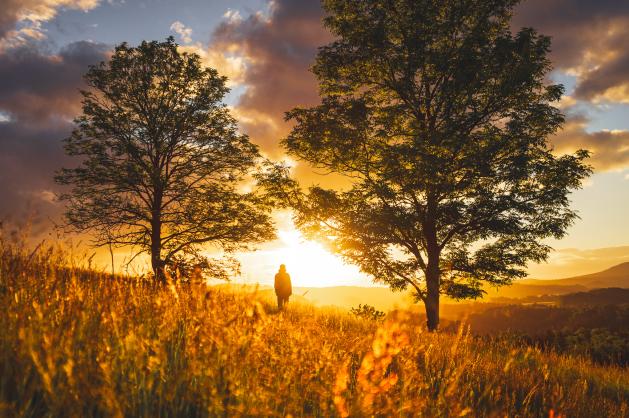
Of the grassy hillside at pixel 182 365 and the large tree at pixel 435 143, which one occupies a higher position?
the large tree at pixel 435 143

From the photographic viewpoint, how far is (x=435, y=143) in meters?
12.9

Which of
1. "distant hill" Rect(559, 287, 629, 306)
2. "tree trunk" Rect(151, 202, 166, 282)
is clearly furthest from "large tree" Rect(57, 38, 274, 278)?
"distant hill" Rect(559, 287, 629, 306)

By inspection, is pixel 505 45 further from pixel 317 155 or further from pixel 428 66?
pixel 317 155

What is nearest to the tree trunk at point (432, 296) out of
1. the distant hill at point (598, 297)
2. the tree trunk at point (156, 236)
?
the tree trunk at point (156, 236)

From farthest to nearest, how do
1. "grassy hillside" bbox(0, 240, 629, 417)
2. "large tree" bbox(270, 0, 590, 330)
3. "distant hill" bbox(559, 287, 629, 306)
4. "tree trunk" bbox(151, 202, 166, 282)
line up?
"distant hill" bbox(559, 287, 629, 306), "tree trunk" bbox(151, 202, 166, 282), "large tree" bbox(270, 0, 590, 330), "grassy hillside" bbox(0, 240, 629, 417)

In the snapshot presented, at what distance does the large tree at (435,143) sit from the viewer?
13500 mm

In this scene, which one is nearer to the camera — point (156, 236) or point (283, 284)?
point (283, 284)

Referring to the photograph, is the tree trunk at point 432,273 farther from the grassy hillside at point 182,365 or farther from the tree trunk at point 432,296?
the grassy hillside at point 182,365

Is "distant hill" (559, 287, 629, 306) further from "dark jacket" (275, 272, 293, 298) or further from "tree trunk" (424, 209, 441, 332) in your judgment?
"dark jacket" (275, 272, 293, 298)

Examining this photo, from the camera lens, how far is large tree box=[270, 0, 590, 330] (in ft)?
44.3

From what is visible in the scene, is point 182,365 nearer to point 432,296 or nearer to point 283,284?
point 283,284

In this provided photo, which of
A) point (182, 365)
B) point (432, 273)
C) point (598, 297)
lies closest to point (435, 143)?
point (432, 273)

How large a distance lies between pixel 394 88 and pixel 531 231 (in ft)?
23.9

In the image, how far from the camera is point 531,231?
13938 millimetres
